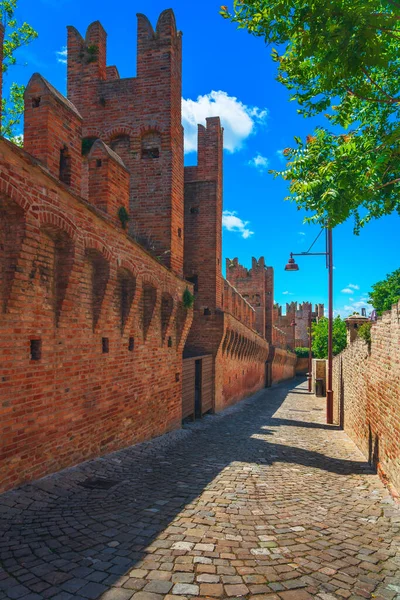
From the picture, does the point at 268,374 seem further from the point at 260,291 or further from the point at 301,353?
the point at 301,353

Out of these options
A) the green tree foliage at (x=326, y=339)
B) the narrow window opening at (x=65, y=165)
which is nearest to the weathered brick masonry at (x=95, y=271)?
the narrow window opening at (x=65, y=165)

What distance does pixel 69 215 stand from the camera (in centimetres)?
669

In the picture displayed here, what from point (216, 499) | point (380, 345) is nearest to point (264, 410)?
point (380, 345)

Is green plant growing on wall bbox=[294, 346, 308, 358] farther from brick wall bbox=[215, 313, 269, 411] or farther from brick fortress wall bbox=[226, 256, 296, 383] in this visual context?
brick wall bbox=[215, 313, 269, 411]

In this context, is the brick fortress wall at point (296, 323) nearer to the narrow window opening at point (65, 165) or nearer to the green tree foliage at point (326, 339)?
the green tree foliage at point (326, 339)

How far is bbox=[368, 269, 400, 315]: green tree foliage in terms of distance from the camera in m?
40.2

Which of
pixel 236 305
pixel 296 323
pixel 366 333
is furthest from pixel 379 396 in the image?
pixel 296 323

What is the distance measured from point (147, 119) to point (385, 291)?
3507 centimetres

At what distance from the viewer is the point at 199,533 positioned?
16.0ft

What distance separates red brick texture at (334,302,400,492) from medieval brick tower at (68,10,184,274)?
6510 millimetres

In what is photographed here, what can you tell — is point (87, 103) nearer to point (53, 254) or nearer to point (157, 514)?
point (53, 254)

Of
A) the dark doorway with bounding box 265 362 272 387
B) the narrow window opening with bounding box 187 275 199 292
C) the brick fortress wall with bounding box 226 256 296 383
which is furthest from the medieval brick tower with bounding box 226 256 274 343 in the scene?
the narrow window opening with bounding box 187 275 199 292

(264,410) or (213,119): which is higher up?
(213,119)

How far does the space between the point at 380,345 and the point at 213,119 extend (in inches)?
587
